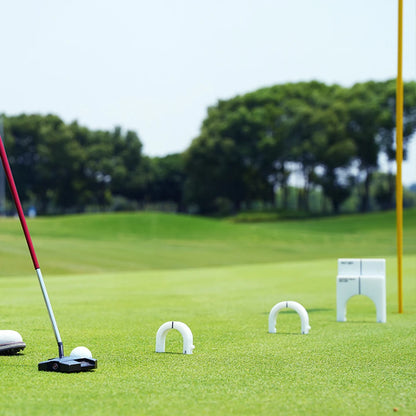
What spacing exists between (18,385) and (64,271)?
88.8 ft

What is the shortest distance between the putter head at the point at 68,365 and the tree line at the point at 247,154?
7858 cm

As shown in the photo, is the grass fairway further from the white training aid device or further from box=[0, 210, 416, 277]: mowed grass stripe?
box=[0, 210, 416, 277]: mowed grass stripe

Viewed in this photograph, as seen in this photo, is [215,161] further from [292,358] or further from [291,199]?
[292,358]

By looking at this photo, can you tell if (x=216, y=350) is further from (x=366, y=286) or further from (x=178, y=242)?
Result: (x=178, y=242)

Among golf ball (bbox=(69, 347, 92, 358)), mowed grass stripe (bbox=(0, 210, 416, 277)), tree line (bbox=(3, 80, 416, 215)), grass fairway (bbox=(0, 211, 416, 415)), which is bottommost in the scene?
mowed grass stripe (bbox=(0, 210, 416, 277))

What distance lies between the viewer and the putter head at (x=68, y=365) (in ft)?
21.4

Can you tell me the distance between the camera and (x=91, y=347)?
27.7 feet

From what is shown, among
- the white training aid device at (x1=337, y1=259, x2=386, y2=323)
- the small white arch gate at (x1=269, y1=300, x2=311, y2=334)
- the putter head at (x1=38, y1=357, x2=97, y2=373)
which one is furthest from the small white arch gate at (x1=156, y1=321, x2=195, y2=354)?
the white training aid device at (x1=337, y1=259, x2=386, y2=323)

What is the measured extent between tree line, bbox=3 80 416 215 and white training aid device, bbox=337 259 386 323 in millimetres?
72781

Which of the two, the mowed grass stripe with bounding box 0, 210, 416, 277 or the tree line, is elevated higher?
the tree line

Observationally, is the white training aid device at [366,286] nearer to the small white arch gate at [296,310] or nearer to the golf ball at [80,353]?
the small white arch gate at [296,310]

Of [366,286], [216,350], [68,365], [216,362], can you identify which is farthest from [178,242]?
[68,365]

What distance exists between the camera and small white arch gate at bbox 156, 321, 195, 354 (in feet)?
25.4

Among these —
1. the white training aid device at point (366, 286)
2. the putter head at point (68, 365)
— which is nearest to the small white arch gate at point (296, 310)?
the white training aid device at point (366, 286)
